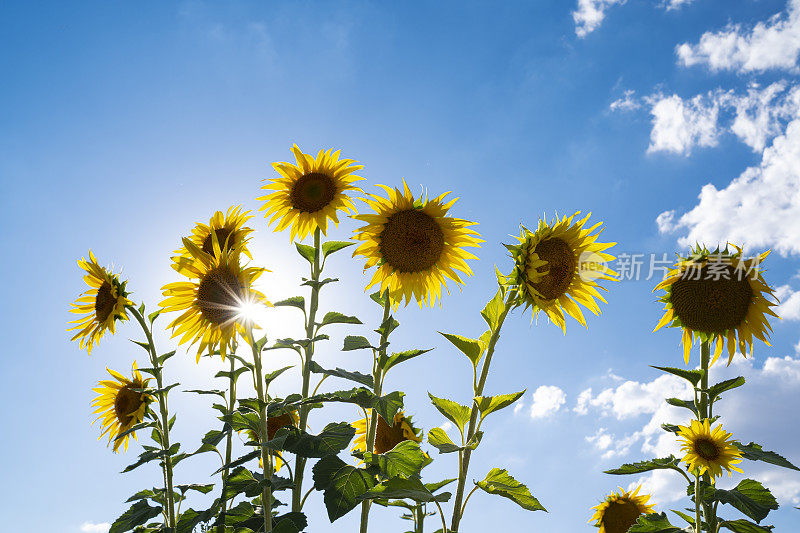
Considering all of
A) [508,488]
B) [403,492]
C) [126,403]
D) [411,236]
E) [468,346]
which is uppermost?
[411,236]

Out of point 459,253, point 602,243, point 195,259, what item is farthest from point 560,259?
point 195,259

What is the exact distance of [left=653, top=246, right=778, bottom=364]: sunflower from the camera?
4359mm

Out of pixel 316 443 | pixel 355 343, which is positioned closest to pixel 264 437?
pixel 316 443

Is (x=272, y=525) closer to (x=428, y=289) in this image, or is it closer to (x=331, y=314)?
(x=331, y=314)

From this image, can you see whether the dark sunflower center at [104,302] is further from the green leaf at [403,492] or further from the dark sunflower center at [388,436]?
the green leaf at [403,492]

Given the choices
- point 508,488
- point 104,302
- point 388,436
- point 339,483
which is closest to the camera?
point 508,488

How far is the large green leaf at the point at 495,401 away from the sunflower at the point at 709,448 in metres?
2.18

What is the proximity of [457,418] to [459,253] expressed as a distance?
4.34 feet

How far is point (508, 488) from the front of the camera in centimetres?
275

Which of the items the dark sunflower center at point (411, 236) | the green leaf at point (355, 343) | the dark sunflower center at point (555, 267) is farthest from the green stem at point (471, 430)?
the dark sunflower center at point (411, 236)

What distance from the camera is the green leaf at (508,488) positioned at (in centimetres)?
268

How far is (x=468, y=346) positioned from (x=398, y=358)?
1.59ft

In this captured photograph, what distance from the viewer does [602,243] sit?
3785 millimetres

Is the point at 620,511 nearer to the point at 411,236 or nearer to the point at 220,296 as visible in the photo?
the point at 411,236
